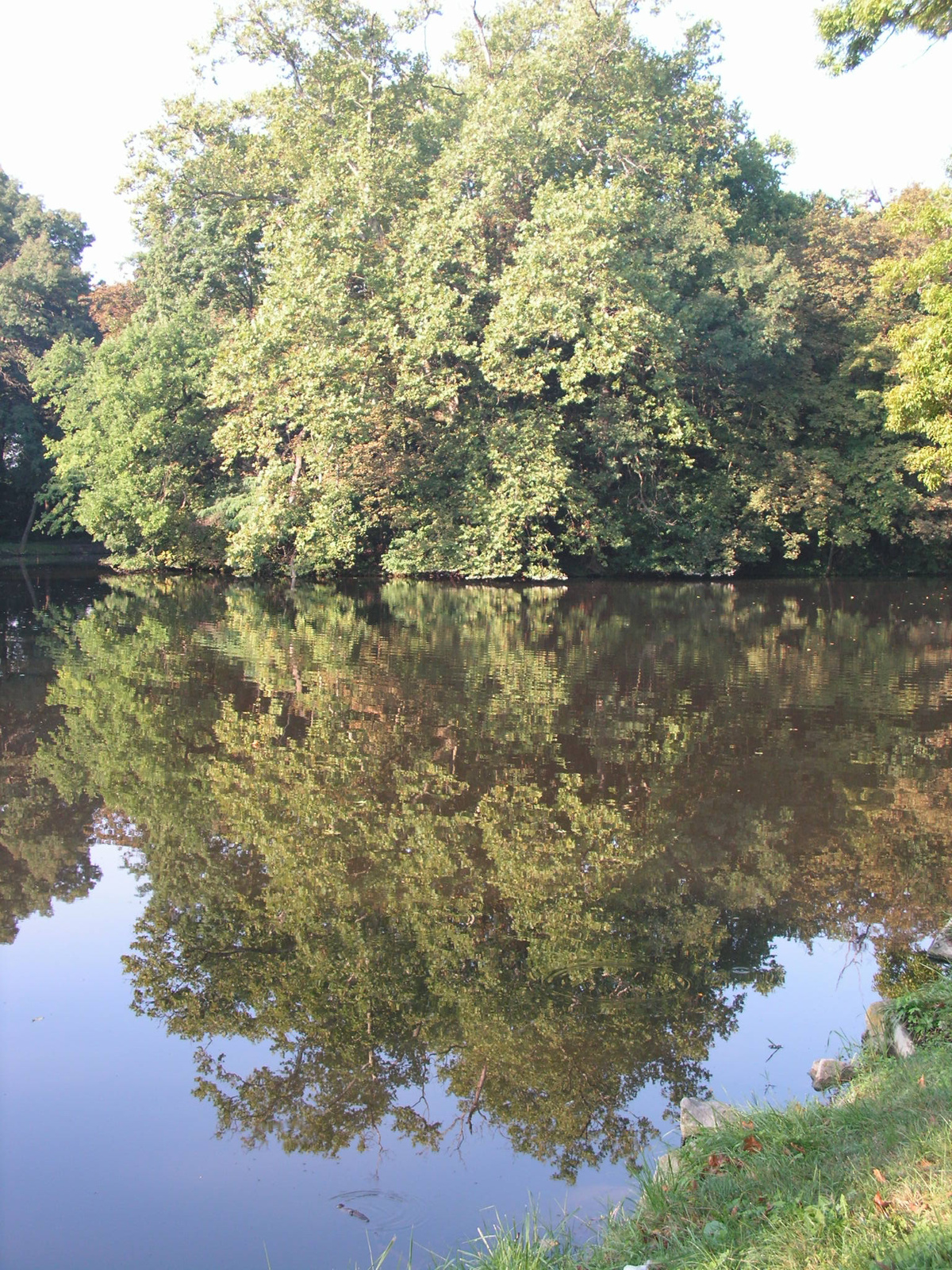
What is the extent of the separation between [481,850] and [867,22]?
11333 millimetres

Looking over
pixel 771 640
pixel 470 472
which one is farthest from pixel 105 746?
pixel 470 472

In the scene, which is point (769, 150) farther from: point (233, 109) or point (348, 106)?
point (233, 109)

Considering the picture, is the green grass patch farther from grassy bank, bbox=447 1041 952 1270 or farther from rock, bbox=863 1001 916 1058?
grassy bank, bbox=447 1041 952 1270

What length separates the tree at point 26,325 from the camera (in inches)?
1323

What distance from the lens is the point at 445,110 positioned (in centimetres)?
2664

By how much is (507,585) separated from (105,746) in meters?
17.0

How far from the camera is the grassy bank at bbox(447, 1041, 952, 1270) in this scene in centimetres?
251

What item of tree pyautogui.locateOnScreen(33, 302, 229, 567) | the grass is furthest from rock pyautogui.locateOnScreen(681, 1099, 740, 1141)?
the grass

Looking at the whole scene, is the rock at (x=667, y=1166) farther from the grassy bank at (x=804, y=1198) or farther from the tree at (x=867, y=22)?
the tree at (x=867, y=22)

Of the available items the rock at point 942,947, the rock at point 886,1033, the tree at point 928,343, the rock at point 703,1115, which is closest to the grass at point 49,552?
the tree at point 928,343

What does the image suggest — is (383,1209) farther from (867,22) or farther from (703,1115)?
(867,22)

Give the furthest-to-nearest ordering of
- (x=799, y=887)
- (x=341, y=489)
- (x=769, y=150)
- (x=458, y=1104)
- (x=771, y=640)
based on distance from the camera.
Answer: (x=769, y=150) → (x=341, y=489) → (x=771, y=640) → (x=799, y=887) → (x=458, y=1104)

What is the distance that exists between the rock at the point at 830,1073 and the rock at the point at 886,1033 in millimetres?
185

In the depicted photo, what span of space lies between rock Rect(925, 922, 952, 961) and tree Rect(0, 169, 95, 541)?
1280 inches
